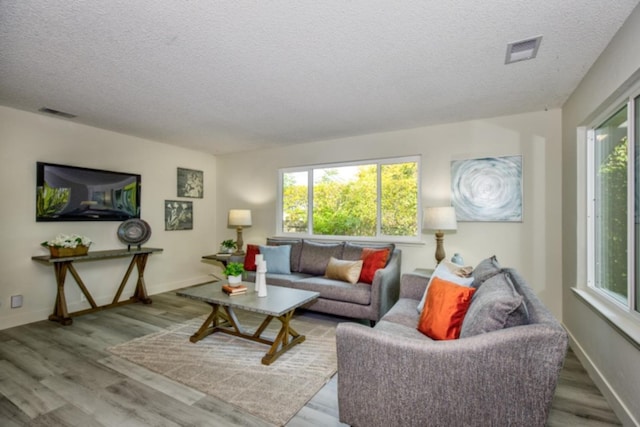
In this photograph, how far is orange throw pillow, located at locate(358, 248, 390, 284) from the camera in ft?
11.7

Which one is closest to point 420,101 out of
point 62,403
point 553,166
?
point 553,166

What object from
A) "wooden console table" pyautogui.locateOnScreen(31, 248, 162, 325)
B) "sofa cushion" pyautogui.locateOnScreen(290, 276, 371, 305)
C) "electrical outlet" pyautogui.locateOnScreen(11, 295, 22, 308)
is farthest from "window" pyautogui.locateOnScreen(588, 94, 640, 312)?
"electrical outlet" pyautogui.locateOnScreen(11, 295, 22, 308)

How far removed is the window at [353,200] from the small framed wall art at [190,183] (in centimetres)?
156

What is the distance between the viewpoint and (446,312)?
1921 mm

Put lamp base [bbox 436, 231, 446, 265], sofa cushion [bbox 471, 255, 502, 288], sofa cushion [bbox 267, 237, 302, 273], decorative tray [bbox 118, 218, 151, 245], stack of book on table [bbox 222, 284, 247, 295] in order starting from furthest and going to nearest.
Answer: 1. sofa cushion [bbox 267, 237, 302, 273]
2. decorative tray [bbox 118, 218, 151, 245]
3. lamp base [bbox 436, 231, 446, 265]
4. stack of book on table [bbox 222, 284, 247, 295]
5. sofa cushion [bbox 471, 255, 502, 288]

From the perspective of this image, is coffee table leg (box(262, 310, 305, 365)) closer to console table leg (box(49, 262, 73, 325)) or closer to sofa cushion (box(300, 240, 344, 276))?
sofa cushion (box(300, 240, 344, 276))

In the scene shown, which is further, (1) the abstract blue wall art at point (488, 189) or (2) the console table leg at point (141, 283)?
(2) the console table leg at point (141, 283)

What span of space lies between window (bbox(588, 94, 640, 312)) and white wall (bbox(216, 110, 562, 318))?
769mm

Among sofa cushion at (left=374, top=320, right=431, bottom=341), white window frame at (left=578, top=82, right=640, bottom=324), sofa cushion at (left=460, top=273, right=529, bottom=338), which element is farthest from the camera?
sofa cushion at (left=374, top=320, right=431, bottom=341)

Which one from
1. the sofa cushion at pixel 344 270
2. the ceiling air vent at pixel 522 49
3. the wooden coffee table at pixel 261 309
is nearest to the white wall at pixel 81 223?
the wooden coffee table at pixel 261 309

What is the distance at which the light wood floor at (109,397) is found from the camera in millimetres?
1869

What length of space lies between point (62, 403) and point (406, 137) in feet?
13.9

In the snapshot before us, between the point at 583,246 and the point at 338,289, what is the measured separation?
7.55 ft

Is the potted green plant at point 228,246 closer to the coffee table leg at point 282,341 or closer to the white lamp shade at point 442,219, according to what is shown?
the coffee table leg at point 282,341
